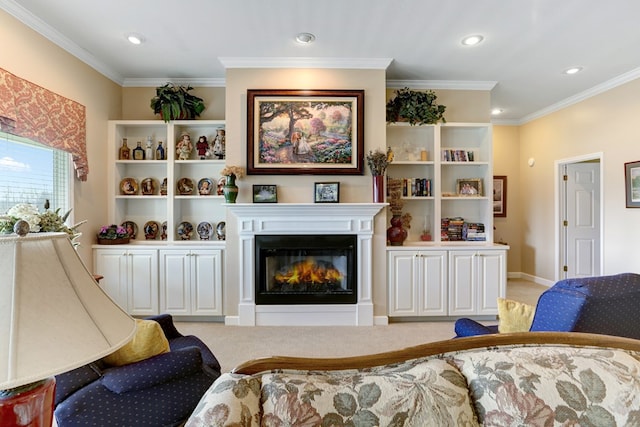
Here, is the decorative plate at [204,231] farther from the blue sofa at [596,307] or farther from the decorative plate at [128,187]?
the blue sofa at [596,307]

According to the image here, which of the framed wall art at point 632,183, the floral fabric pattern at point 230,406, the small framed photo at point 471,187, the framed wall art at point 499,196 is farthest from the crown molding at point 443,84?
the floral fabric pattern at point 230,406

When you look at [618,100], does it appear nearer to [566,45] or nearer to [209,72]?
[566,45]

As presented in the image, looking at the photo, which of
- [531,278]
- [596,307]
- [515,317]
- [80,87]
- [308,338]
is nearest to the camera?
[596,307]

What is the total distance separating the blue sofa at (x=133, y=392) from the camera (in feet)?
4.18

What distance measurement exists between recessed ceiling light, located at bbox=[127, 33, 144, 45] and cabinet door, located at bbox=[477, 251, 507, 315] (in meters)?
4.15

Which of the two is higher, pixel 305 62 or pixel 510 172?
pixel 305 62

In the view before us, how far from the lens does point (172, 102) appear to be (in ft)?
12.0

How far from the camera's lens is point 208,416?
714mm

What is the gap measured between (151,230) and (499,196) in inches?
220

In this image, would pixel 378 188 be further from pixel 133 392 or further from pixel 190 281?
pixel 133 392

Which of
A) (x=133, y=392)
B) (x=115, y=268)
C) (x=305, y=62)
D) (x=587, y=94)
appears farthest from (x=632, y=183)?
(x=115, y=268)

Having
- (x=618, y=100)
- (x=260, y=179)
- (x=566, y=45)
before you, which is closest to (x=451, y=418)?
(x=260, y=179)

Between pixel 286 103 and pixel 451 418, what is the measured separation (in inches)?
130

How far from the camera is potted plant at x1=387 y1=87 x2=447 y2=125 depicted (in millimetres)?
3689
